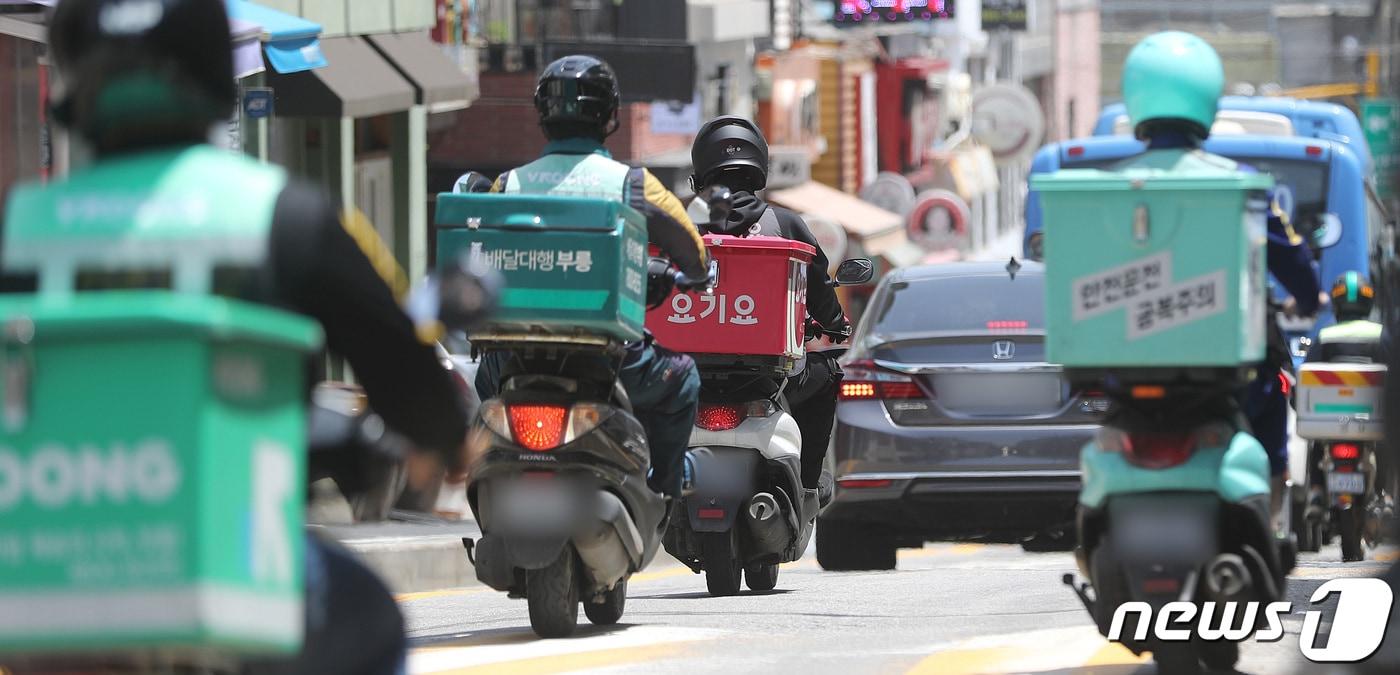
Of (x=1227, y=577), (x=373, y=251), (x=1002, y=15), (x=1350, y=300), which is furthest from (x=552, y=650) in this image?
(x=1002, y=15)

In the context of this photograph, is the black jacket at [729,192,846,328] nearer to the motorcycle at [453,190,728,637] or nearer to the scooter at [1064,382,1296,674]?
the motorcycle at [453,190,728,637]

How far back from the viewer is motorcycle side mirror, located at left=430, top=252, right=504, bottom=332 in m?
4.13

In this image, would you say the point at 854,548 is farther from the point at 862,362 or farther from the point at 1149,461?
the point at 1149,461

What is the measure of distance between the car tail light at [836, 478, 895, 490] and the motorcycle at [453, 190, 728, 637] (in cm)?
389

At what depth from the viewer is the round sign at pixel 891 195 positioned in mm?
52344

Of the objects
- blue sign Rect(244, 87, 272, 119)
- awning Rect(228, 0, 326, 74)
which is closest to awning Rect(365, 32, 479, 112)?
awning Rect(228, 0, 326, 74)

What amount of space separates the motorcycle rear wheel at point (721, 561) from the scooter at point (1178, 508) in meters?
3.69

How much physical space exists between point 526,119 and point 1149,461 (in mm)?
31300

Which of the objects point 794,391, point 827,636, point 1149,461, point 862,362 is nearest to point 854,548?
point 862,362

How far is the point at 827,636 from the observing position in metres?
8.82

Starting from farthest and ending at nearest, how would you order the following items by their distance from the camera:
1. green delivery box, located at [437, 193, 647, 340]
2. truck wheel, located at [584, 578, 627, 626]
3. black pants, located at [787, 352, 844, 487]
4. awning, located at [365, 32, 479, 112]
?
awning, located at [365, 32, 479, 112], black pants, located at [787, 352, 844, 487], truck wheel, located at [584, 578, 627, 626], green delivery box, located at [437, 193, 647, 340]

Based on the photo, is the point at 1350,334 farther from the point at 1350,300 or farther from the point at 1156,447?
the point at 1156,447

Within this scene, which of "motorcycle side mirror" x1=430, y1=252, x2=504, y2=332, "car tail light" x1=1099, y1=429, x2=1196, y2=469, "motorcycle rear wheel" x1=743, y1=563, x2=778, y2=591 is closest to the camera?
"motorcycle side mirror" x1=430, y1=252, x2=504, y2=332

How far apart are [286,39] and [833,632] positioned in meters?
9.71
